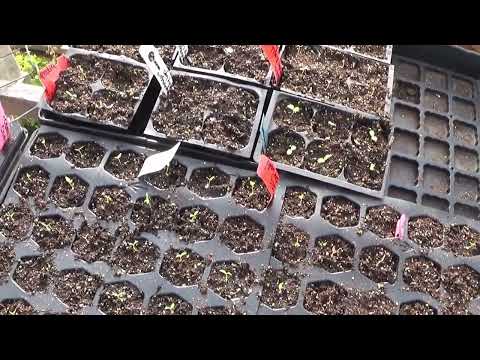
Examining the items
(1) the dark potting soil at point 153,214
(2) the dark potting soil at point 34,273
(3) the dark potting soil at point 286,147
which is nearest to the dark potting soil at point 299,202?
(3) the dark potting soil at point 286,147

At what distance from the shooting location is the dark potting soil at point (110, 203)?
192cm

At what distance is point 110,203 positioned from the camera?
1.95m

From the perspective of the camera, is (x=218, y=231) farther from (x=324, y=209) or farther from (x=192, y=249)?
(x=324, y=209)

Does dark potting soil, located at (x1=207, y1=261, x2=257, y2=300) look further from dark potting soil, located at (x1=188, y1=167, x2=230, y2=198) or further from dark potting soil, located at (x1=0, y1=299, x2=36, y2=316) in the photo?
dark potting soil, located at (x1=0, y1=299, x2=36, y2=316)

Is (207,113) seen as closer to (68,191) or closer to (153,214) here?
(153,214)

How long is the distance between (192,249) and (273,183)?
40 cm

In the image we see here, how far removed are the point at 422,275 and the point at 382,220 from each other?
0.25 meters

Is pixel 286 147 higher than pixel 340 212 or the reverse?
higher

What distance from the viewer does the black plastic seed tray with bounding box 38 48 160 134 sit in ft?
6.79

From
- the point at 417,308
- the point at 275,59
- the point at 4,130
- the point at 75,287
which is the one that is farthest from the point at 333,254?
the point at 4,130

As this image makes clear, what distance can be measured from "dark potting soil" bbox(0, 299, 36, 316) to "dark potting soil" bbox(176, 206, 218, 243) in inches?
22.8

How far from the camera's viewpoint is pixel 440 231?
1.95 meters

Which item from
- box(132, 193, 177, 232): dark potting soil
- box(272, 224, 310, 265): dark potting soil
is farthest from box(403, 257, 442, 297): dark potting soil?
box(132, 193, 177, 232): dark potting soil
